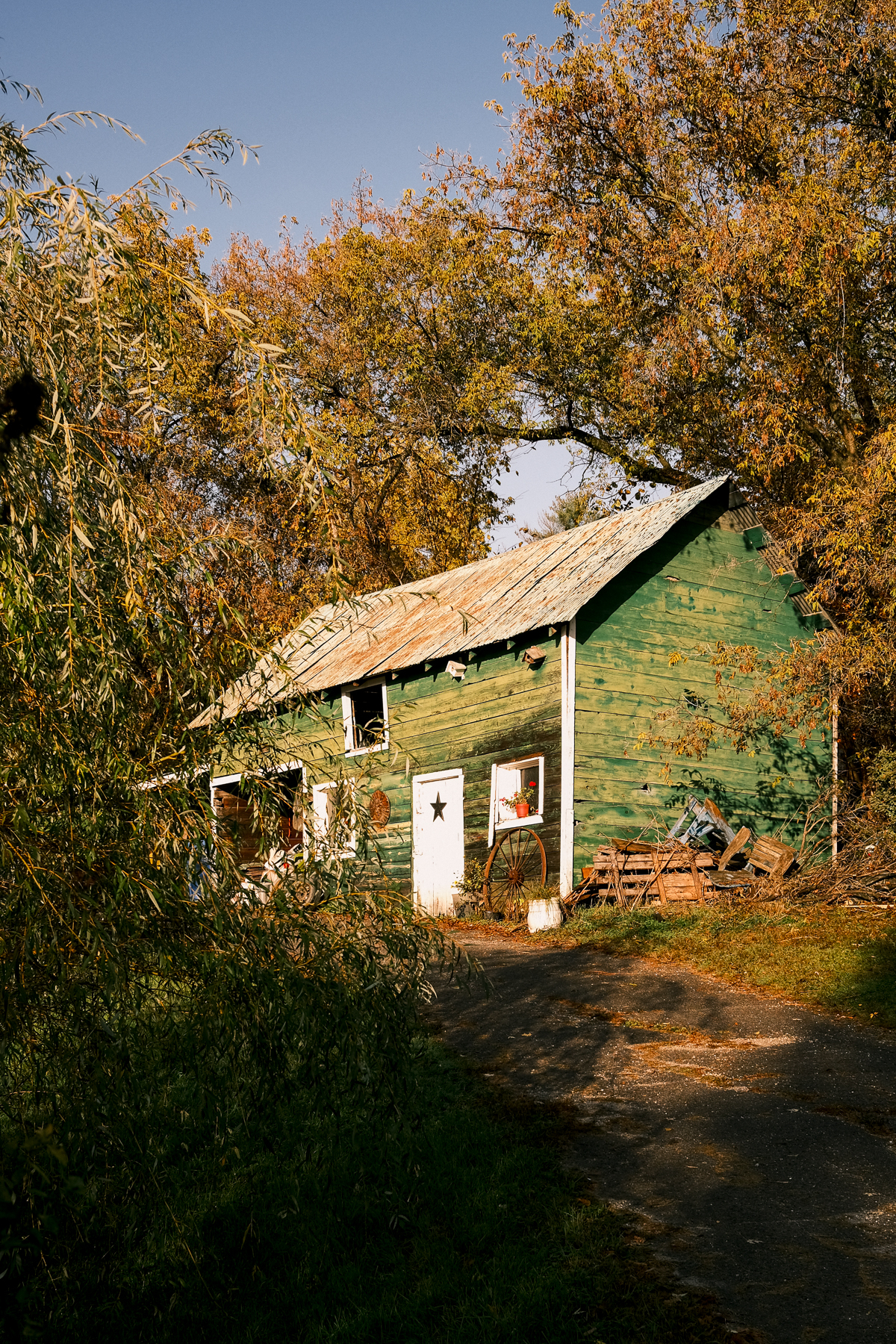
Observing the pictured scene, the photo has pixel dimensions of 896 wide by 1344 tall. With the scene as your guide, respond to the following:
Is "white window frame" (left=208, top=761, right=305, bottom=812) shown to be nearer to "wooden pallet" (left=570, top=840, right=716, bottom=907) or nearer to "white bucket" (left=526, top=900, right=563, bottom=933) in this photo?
"white bucket" (left=526, top=900, right=563, bottom=933)

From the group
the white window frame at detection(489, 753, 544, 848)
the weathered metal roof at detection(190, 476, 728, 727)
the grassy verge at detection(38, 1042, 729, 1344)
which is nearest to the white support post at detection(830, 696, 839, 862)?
the weathered metal roof at detection(190, 476, 728, 727)

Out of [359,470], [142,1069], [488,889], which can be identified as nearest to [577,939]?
[488,889]

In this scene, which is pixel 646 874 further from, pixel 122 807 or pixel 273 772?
pixel 122 807

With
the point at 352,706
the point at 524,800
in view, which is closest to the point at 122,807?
the point at 524,800

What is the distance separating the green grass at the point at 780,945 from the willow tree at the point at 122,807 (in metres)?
7.50

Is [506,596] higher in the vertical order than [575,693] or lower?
higher

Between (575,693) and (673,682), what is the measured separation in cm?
222

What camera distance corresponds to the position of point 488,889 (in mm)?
18891

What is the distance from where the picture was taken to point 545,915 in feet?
55.3

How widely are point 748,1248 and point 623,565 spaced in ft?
42.6

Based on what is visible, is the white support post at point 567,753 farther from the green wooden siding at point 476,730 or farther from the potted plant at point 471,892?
the potted plant at point 471,892

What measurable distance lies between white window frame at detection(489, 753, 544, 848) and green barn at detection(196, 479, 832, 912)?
0.11 feet

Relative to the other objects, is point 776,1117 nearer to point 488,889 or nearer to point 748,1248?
point 748,1248

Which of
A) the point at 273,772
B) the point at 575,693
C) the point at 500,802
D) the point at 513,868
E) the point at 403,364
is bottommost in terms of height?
the point at 513,868
